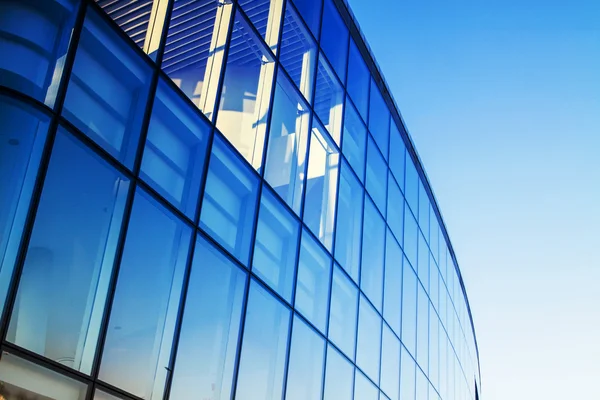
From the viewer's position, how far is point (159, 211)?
1224 centimetres

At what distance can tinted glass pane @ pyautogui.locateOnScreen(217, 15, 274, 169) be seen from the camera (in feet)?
48.9

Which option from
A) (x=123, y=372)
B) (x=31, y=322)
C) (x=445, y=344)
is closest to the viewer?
(x=31, y=322)

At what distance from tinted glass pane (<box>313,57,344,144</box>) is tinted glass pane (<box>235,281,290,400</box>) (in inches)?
238

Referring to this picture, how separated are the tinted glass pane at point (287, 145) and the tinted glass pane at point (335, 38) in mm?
3108

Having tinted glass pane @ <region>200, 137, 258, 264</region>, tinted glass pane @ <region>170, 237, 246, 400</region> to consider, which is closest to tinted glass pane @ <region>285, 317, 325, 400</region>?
tinted glass pane @ <region>170, 237, 246, 400</region>

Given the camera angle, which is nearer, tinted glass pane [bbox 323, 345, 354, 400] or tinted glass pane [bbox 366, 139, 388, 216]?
tinted glass pane [bbox 323, 345, 354, 400]

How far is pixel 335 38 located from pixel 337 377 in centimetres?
968

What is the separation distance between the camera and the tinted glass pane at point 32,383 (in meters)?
9.03

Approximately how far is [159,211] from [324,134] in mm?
8587

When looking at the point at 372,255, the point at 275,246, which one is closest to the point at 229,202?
the point at 275,246

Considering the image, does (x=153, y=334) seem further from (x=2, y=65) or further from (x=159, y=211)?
(x=2, y=65)

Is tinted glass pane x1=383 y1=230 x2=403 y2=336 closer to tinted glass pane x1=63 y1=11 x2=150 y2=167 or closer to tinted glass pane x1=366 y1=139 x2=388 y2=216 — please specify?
tinted glass pane x1=366 y1=139 x2=388 y2=216

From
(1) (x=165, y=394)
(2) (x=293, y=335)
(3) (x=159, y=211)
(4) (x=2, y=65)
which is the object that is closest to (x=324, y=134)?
(2) (x=293, y=335)

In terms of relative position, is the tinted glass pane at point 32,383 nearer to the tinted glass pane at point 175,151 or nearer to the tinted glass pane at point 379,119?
the tinted glass pane at point 175,151
